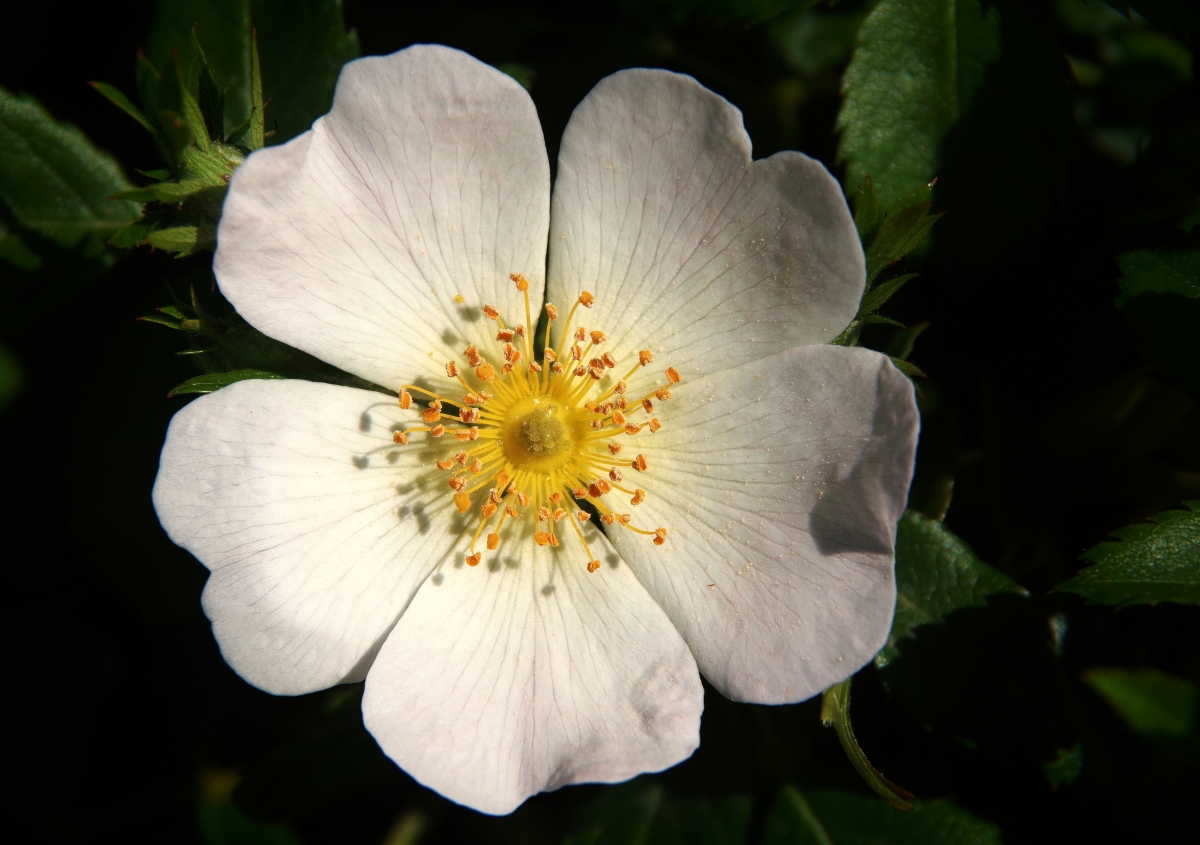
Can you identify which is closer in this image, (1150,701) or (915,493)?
(1150,701)

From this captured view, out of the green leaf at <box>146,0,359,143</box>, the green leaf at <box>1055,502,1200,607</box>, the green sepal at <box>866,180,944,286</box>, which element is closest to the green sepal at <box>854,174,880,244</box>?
the green sepal at <box>866,180,944,286</box>

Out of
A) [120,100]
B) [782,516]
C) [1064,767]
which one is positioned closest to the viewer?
[120,100]

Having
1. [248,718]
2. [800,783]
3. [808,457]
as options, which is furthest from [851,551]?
[248,718]

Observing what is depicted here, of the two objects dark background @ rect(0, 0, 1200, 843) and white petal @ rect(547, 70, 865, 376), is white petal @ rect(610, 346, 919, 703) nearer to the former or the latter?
white petal @ rect(547, 70, 865, 376)

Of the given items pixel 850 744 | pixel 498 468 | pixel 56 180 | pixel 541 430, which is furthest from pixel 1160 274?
pixel 56 180

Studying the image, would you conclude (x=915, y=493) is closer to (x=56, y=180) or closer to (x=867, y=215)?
(x=867, y=215)

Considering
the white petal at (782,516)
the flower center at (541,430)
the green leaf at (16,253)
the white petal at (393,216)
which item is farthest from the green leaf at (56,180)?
the white petal at (782,516)
